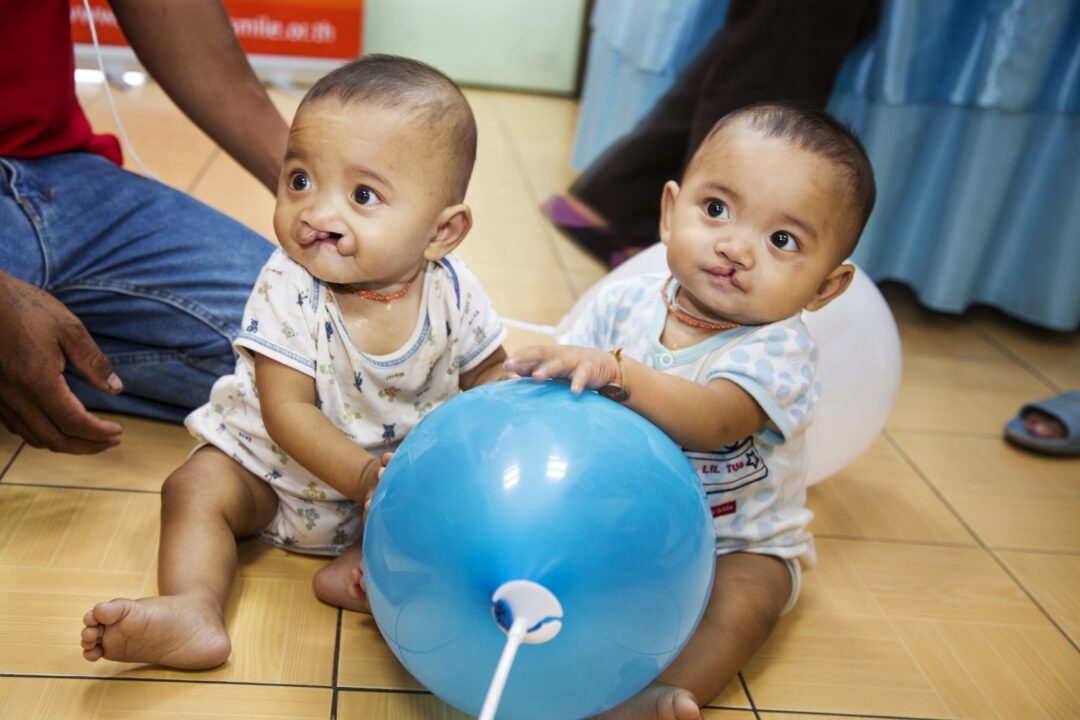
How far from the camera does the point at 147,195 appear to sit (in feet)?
4.50

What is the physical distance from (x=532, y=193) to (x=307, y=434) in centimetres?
170

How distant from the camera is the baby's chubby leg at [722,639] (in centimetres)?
92

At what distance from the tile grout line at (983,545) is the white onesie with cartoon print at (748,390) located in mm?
346

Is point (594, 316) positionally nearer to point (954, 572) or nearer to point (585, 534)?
point (585, 534)

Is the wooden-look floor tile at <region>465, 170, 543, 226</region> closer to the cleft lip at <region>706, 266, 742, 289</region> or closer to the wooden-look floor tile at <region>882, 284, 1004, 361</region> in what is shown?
the wooden-look floor tile at <region>882, 284, 1004, 361</region>

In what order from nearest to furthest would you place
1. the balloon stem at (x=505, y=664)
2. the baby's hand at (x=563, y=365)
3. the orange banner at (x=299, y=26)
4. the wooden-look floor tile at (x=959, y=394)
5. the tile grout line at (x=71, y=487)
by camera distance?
the balloon stem at (x=505, y=664), the baby's hand at (x=563, y=365), the tile grout line at (x=71, y=487), the wooden-look floor tile at (x=959, y=394), the orange banner at (x=299, y=26)

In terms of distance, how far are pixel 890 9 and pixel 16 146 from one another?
1.48 meters

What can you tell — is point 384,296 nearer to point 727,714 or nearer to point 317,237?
point 317,237

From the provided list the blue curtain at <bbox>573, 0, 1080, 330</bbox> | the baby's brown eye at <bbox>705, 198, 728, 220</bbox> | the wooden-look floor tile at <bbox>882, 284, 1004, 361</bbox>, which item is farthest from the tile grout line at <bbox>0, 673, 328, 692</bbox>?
the blue curtain at <bbox>573, 0, 1080, 330</bbox>

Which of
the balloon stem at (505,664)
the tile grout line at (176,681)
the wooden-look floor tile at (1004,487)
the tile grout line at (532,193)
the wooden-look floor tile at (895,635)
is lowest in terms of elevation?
the tile grout line at (532,193)

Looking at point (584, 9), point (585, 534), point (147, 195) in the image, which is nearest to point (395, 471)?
point (585, 534)

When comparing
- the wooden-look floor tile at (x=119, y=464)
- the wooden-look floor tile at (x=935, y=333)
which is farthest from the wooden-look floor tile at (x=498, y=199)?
the wooden-look floor tile at (x=119, y=464)

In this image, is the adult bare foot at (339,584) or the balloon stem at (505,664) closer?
the balloon stem at (505,664)

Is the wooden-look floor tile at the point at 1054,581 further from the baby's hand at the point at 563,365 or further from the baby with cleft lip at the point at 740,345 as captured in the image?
the baby's hand at the point at 563,365
